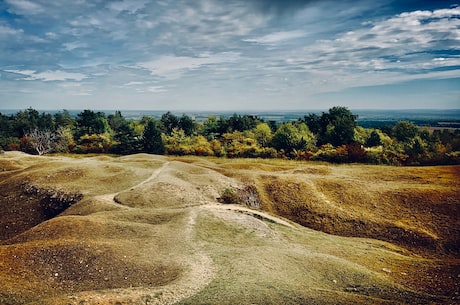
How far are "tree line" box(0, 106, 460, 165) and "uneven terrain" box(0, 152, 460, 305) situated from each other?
74.9 ft

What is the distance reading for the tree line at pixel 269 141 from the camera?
75.2 metres

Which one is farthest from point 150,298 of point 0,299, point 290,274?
point 290,274

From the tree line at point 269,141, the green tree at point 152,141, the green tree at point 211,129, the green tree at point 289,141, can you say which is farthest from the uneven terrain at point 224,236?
the green tree at point 211,129

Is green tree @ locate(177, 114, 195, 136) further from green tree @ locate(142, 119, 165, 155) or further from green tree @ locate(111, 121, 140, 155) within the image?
green tree @ locate(142, 119, 165, 155)

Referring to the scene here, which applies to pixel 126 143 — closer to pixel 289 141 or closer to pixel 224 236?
pixel 289 141

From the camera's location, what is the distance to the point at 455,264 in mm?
24703

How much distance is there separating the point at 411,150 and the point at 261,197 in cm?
5081

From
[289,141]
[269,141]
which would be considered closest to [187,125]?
[269,141]

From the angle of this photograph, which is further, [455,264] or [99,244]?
[455,264]

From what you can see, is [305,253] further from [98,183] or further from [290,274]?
[98,183]

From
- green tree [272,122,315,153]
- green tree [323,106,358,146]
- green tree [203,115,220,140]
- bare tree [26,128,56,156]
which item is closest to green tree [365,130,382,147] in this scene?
green tree [323,106,358,146]

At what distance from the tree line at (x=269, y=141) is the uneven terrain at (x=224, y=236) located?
899 inches

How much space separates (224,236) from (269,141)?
74.2 metres

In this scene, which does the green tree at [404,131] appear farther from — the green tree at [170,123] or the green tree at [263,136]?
the green tree at [170,123]
